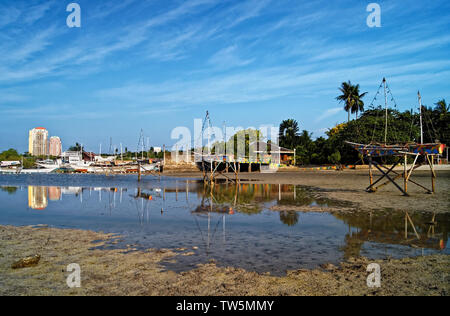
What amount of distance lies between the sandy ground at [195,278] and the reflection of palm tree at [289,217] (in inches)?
191

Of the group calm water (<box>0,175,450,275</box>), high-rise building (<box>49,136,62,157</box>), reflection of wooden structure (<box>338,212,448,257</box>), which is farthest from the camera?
high-rise building (<box>49,136,62,157</box>)

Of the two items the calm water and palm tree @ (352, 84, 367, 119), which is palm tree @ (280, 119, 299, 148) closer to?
palm tree @ (352, 84, 367, 119)

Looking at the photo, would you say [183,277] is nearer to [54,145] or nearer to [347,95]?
[347,95]

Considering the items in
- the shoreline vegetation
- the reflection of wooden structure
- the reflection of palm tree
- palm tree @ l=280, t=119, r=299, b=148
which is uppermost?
palm tree @ l=280, t=119, r=299, b=148

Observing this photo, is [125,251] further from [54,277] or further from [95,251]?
[54,277]

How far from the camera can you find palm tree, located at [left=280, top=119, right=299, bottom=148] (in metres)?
69.2

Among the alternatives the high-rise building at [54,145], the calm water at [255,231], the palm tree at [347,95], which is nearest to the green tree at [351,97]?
the palm tree at [347,95]

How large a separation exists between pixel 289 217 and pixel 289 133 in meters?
59.9

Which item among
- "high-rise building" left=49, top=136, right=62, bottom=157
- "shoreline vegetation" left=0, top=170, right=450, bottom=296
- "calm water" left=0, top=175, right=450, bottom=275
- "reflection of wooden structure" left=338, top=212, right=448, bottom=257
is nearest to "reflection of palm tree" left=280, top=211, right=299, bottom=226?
"calm water" left=0, top=175, right=450, bottom=275

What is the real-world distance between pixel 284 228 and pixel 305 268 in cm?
438

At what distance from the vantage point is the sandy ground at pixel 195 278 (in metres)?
5.58

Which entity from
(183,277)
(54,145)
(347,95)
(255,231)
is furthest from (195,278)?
(54,145)

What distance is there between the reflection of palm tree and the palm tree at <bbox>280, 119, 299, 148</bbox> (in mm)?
54186

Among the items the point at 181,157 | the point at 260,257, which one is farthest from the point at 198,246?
the point at 181,157
